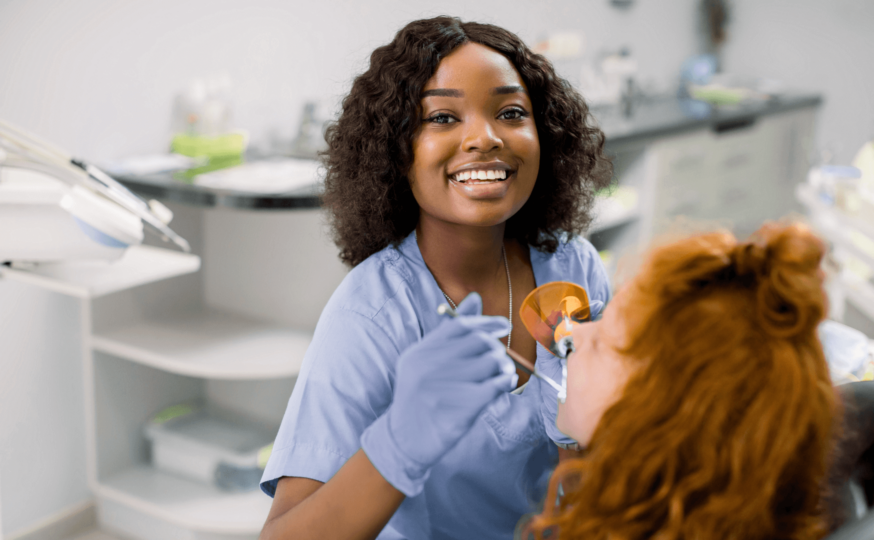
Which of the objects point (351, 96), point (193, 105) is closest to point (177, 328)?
point (193, 105)

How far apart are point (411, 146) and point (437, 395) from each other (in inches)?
17.7

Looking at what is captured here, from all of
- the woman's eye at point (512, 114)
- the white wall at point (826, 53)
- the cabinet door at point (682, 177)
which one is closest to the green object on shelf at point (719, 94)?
the cabinet door at point (682, 177)

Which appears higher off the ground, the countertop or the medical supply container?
the countertop

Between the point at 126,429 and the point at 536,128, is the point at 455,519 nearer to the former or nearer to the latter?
the point at 536,128

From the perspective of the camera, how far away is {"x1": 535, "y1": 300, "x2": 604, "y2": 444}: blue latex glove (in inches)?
40.1

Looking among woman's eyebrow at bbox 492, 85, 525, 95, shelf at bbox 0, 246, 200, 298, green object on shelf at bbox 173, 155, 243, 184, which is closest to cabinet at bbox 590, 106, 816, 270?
green object on shelf at bbox 173, 155, 243, 184

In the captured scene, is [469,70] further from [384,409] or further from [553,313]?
[384,409]

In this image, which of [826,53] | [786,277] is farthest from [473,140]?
[826,53]

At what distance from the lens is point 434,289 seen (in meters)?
1.16

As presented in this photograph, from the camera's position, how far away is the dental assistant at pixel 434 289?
83cm

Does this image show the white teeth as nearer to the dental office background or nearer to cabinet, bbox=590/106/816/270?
the dental office background

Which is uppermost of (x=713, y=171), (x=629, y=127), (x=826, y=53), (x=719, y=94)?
(x=826, y=53)

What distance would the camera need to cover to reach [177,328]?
→ 2230 mm

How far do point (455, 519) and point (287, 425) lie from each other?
0.99 ft
